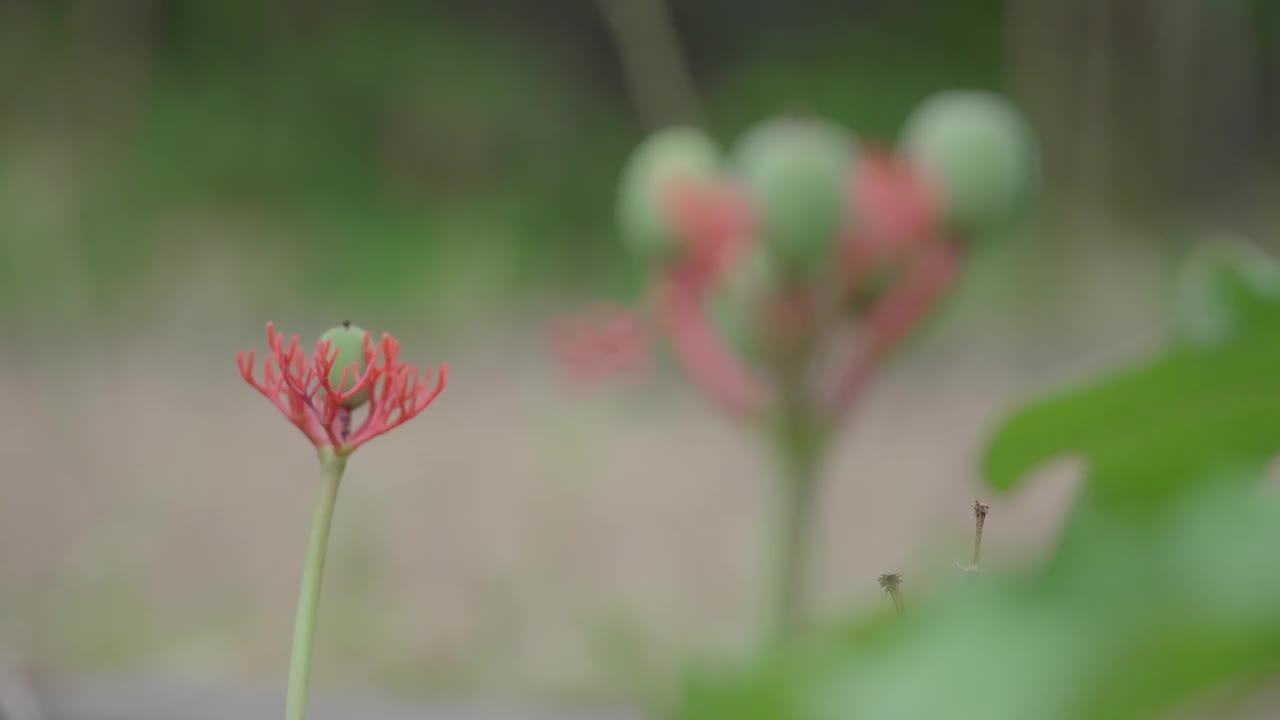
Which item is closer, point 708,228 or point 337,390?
point 337,390

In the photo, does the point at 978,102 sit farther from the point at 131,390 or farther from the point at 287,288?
the point at 287,288

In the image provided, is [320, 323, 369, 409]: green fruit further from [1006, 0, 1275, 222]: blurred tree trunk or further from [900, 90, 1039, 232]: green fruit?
[1006, 0, 1275, 222]: blurred tree trunk

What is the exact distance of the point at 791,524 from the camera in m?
0.25

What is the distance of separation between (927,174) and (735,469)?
0.80 meters

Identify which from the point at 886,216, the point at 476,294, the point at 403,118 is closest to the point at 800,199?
the point at 886,216

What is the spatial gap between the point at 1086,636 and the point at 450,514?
35.1 inches

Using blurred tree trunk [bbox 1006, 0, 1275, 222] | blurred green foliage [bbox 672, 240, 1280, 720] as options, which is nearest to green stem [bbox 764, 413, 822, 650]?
blurred green foliage [bbox 672, 240, 1280, 720]

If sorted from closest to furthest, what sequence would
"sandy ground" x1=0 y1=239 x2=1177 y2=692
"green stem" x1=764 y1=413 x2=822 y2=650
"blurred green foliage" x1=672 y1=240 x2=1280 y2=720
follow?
"blurred green foliage" x1=672 y1=240 x2=1280 y2=720
"green stem" x1=764 y1=413 x2=822 y2=650
"sandy ground" x1=0 y1=239 x2=1177 y2=692

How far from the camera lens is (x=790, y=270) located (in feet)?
0.79

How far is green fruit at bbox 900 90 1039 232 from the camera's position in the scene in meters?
0.27

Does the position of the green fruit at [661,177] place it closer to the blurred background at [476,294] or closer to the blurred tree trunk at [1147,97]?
the blurred background at [476,294]

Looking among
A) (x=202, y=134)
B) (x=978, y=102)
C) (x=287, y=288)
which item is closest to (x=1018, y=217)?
(x=978, y=102)

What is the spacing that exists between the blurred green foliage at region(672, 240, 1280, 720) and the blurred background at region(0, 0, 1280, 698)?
2 cm

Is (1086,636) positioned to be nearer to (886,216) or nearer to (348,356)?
(348,356)
